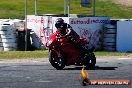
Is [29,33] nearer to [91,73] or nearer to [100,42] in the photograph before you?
[100,42]

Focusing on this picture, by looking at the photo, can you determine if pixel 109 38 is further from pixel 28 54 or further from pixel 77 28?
pixel 28 54

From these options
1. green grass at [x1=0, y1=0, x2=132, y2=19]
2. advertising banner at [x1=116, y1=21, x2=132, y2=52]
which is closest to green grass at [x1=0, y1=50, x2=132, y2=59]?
advertising banner at [x1=116, y1=21, x2=132, y2=52]

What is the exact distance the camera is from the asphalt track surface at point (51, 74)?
14.7 meters

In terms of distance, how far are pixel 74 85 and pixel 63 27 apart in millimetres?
4321

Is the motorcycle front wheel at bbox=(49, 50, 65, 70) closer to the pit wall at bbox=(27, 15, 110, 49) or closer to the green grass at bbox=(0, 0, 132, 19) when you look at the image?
the pit wall at bbox=(27, 15, 110, 49)

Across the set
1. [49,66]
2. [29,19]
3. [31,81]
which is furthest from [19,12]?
[31,81]

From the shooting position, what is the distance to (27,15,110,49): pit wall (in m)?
26.4

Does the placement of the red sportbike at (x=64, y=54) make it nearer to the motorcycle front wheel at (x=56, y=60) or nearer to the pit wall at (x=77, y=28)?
the motorcycle front wheel at (x=56, y=60)

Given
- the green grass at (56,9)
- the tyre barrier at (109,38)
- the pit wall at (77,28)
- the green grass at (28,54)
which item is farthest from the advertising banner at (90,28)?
the green grass at (56,9)

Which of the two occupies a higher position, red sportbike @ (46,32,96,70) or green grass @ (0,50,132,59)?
red sportbike @ (46,32,96,70)

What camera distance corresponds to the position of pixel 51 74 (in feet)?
55.9

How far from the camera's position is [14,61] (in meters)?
21.6

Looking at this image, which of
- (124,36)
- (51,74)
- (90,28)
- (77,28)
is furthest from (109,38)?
(51,74)

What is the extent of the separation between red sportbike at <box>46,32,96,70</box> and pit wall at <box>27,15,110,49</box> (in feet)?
25.0
